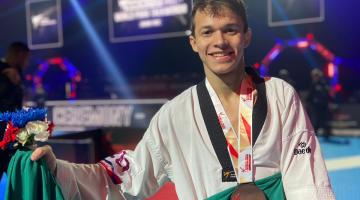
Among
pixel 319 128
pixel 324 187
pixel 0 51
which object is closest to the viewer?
pixel 324 187

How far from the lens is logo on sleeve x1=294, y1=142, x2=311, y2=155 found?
3.92ft

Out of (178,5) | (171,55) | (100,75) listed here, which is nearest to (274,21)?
(178,5)

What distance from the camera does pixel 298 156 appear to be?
3.92ft

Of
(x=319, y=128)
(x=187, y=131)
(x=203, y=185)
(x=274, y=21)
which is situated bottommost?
(x=319, y=128)

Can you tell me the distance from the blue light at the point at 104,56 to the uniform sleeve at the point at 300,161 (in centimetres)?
562

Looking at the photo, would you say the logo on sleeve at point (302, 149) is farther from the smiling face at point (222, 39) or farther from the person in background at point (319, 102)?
the person in background at point (319, 102)

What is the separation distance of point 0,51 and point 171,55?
10.5 ft

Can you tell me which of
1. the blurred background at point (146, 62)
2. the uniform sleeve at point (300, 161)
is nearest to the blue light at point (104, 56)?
the blurred background at point (146, 62)

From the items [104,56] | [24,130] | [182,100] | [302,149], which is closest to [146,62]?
Answer: [104,56]

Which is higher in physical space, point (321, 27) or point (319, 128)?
point (321, 27)

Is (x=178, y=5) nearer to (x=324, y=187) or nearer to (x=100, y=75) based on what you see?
(x=100, y=75)

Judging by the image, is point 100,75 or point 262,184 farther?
point 100,75

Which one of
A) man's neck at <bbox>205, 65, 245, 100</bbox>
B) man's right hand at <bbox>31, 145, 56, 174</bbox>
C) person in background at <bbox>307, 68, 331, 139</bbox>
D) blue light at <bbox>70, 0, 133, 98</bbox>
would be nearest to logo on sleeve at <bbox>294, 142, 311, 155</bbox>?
man's neck at <bbox>205, 65, 245, 100</bbox>

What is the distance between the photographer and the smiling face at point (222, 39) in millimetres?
1238
